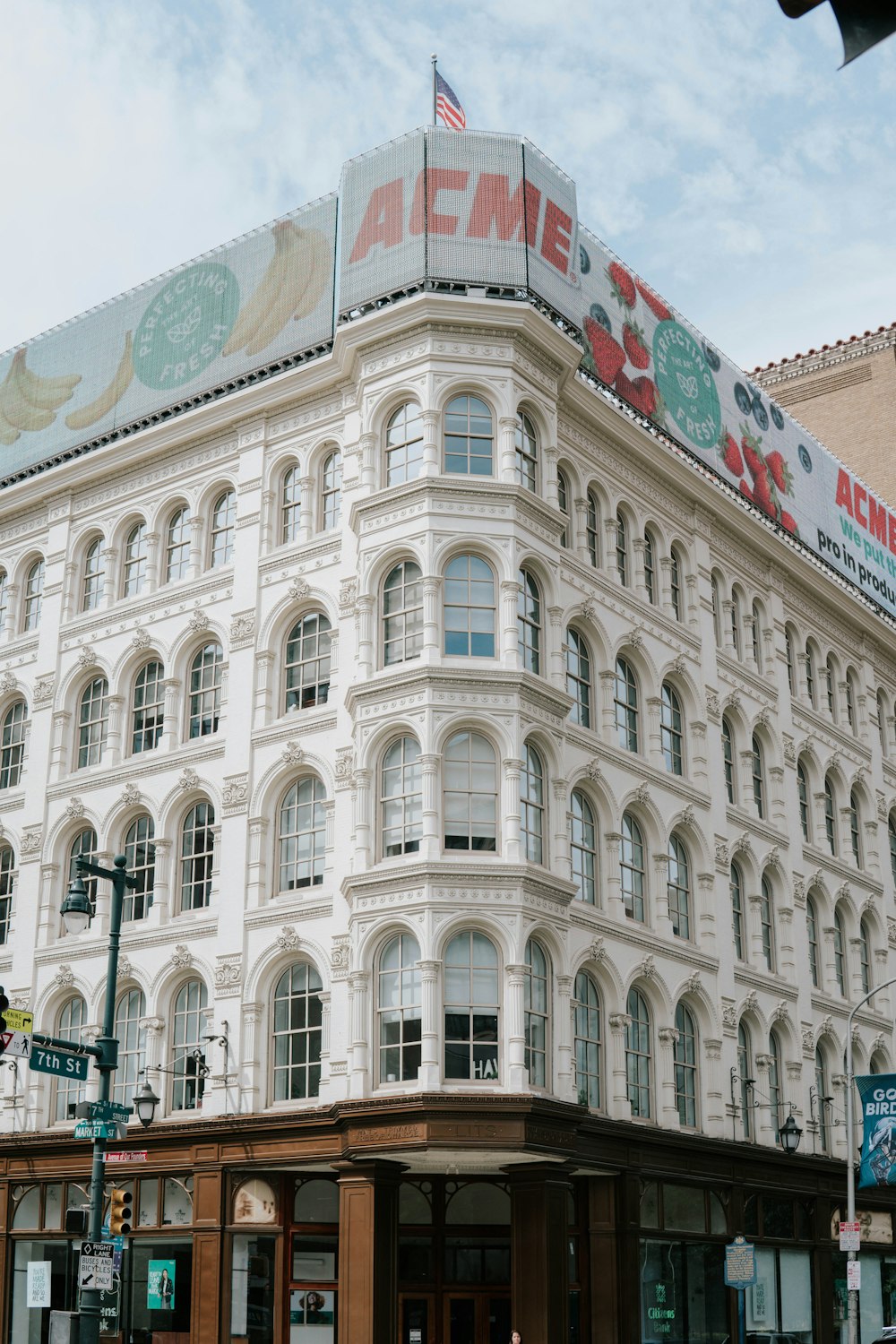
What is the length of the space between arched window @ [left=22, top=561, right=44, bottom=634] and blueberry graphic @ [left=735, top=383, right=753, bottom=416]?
19351 millimetres

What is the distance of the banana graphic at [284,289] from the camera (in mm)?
35750

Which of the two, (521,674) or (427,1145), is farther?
(521,674)

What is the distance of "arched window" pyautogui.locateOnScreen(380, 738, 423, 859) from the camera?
1166 inches

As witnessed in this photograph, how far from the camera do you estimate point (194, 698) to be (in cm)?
3575

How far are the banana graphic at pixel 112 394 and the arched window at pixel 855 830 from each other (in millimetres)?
23700

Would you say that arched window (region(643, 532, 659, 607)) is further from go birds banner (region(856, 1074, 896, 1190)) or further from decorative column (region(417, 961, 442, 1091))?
decorative column (region(417, 961, 442, 1091))

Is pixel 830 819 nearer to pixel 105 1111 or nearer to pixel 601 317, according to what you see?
pixel 601 317

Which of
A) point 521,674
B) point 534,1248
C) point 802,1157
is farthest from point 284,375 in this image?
point 802,1157

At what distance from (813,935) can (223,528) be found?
63.1 ft

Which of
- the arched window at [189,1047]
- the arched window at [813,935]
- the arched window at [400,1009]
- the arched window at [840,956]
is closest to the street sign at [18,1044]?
the arched window at [400,1009]

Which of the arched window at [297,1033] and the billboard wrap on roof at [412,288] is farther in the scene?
the billboard wrap on roof at [412,288]

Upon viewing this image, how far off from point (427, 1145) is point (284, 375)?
17364 mm

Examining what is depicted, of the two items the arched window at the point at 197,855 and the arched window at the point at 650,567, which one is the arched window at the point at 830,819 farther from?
the arched window at the point at 197,855

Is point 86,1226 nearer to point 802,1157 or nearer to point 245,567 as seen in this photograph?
point 245,567
